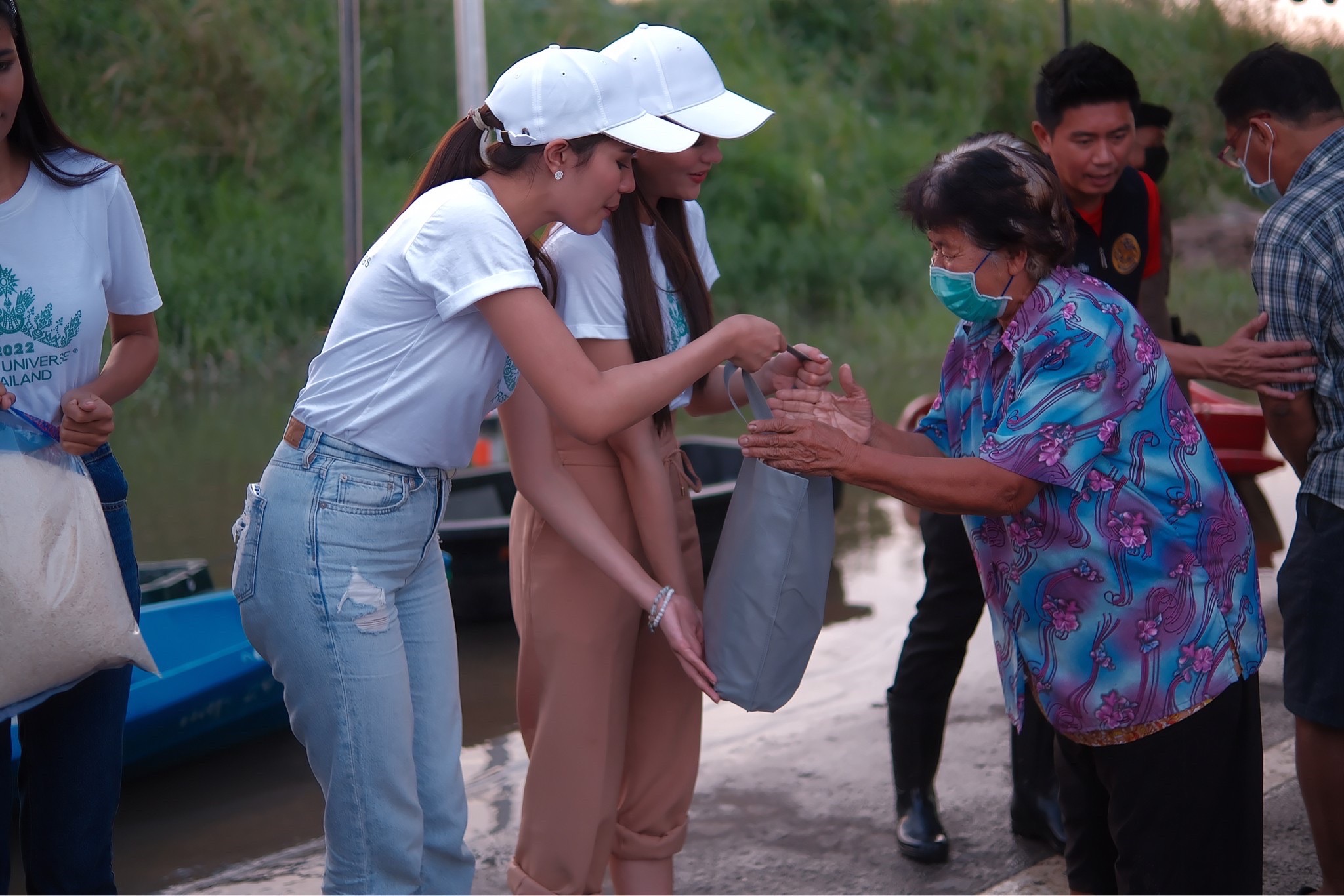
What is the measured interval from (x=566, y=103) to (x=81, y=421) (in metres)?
0.94

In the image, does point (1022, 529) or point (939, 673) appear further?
point (939, 673)

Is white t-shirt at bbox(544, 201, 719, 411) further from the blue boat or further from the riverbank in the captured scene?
the blue boat

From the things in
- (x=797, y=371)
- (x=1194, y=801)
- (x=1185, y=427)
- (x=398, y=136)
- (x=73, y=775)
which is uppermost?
(x=398, y=136)

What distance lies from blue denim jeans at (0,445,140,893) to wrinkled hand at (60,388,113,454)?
58mm

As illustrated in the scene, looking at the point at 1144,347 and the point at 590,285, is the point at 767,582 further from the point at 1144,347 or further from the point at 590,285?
the point at 1144,347

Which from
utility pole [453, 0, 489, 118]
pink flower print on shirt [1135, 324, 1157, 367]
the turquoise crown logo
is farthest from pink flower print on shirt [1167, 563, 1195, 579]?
utility pole [453, 0, 489, 118]

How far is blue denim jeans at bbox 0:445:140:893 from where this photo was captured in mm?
2330

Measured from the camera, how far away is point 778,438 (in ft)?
7.41

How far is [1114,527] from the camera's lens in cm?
221

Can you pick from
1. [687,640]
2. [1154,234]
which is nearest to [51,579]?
[687,640]

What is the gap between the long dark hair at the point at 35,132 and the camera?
228 cm

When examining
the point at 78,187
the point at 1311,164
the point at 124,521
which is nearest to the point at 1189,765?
the point at 1311,164

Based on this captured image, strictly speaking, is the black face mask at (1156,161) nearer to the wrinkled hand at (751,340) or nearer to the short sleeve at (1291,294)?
the short sleeve at (1291,294)

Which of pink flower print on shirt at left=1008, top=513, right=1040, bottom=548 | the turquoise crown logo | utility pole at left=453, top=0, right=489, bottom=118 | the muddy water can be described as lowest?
the muddy water
